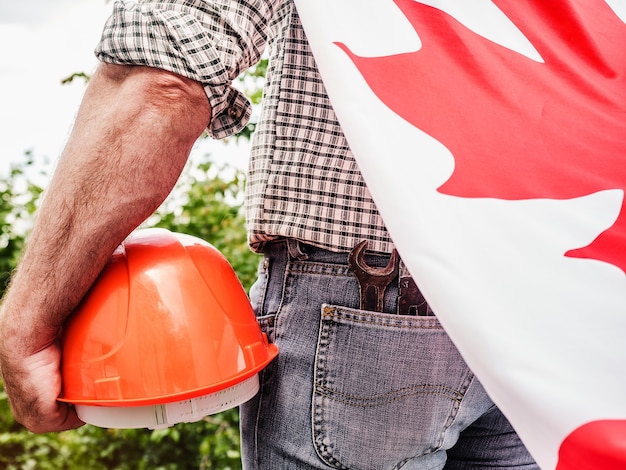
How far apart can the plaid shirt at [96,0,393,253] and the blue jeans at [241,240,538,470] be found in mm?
60

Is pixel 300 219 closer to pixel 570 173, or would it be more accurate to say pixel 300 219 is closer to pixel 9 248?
pixel 570 173

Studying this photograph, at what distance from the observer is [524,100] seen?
996 mm

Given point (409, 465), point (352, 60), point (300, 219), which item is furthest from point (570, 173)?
point (409, 465)

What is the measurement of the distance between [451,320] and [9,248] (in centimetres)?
381

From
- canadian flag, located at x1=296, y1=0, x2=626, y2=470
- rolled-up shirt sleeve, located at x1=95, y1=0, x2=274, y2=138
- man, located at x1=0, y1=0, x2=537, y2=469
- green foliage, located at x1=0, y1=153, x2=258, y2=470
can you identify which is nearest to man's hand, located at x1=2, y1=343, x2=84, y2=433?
man, located at x1=0, y1=0, x2=537, y2=469

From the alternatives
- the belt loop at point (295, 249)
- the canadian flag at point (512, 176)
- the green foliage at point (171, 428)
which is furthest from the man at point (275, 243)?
the green foliage at point (171, 428)

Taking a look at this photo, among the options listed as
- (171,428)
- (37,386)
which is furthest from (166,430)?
(37,386)

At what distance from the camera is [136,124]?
3.59ft

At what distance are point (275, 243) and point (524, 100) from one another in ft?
1.77

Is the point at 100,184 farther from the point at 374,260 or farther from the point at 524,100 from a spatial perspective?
the point at 524,100

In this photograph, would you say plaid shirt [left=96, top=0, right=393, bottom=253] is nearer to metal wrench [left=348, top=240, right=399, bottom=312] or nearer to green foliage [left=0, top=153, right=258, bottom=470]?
metal wrench [left=348, top=240, right=399, bottom=312]

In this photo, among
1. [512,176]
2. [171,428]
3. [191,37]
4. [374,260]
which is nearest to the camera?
[512,176]

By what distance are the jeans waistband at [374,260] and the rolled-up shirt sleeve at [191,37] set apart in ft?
0.94

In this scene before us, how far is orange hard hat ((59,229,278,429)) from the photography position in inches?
44.4
